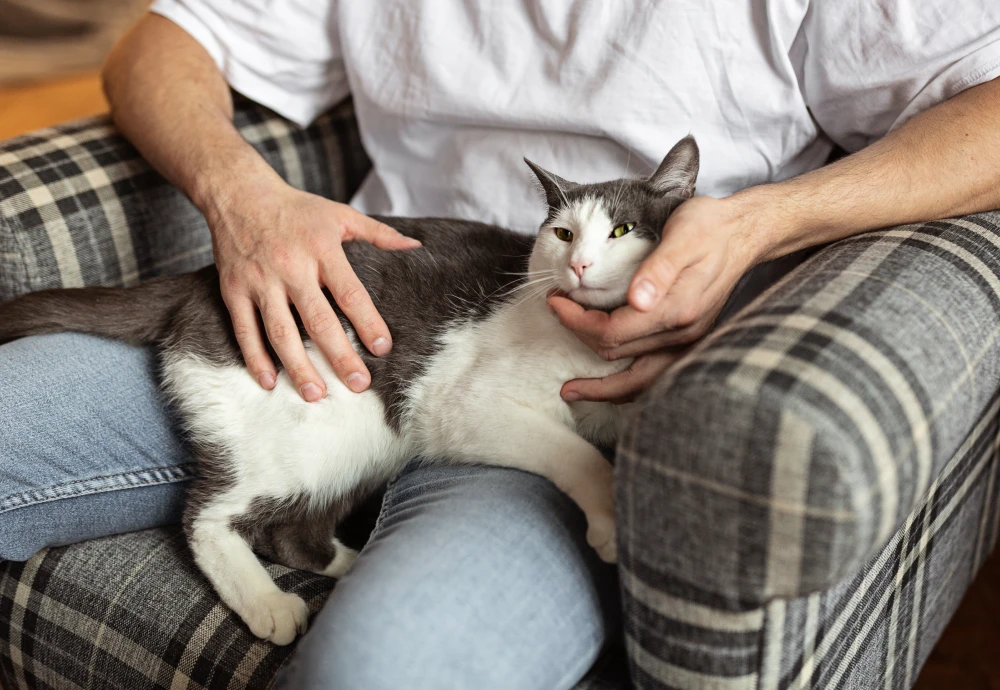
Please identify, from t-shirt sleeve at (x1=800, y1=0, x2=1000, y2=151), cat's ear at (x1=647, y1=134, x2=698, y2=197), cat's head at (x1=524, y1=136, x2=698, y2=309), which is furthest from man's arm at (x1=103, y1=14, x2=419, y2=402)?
t-shirt sleeve at (x1=800, y1=0, x2=1000, y2=151)

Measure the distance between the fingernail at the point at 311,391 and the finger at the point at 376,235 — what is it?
0.21 m

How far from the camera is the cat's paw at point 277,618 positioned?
877 millimetres

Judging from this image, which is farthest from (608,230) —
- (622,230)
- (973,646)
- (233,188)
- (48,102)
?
(48,102)

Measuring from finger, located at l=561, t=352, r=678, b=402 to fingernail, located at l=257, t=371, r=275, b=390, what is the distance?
393 mm

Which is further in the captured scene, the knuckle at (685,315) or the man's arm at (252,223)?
the man's arm at (252,223)

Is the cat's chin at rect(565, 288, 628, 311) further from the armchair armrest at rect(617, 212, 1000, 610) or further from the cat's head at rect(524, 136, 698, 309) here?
the armchair armrest at rect(617, 212, 1000, 610)

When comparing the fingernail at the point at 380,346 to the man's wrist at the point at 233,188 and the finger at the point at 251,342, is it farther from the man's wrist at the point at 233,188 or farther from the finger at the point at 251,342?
the man's wrist at the point at 233,188

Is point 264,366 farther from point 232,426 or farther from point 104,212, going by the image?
point 104,212

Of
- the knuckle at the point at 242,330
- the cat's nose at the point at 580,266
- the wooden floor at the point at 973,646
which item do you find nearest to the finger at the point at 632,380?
the cat's nose at the point at 580,266

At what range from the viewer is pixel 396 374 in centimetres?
103

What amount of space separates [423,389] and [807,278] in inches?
18.9

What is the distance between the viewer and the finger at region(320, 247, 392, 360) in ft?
3.31

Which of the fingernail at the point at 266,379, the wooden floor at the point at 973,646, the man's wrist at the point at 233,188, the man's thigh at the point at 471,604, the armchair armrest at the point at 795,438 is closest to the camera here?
the armchair armrest at the point at 795,438

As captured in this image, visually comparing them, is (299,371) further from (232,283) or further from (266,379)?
(232,283)
